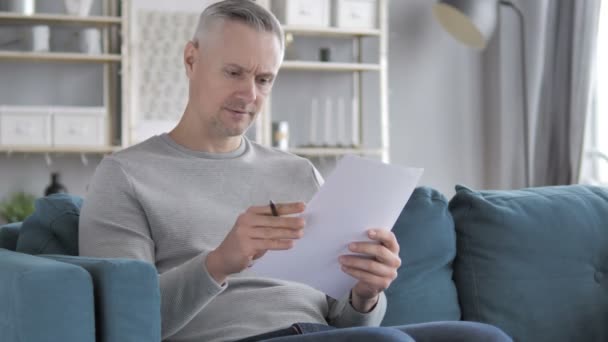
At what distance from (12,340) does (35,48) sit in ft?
10.7

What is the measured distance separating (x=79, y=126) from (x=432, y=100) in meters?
2.10

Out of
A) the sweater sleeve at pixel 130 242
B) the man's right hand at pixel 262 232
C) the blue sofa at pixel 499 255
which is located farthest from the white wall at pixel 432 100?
the man's right hand at pixel 262 232

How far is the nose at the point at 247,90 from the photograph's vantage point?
179 cm

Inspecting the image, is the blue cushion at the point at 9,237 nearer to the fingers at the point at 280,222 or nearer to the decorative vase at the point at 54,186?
the fingers at the point at 280,222

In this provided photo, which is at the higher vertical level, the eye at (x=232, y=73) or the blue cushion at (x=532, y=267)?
the eye at (x=232, y=73)

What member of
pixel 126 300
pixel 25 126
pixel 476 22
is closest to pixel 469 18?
pixel 476 22

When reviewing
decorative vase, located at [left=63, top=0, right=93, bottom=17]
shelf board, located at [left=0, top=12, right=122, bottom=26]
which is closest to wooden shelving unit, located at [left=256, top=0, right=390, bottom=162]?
shelf board, located at [left=0, top=12, right=122, bottom=26]

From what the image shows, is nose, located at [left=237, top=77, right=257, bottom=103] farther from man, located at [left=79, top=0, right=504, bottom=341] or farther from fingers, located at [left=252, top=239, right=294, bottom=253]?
fingers, located at [left=252, top=239, right=294, bottom=253]

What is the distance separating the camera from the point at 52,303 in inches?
51.5

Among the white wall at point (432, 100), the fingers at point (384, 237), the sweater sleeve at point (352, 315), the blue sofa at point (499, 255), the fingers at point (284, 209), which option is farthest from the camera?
the white wall at point (432, 100)

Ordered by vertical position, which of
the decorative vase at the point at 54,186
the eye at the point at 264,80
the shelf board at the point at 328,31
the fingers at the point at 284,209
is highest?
the shelf board at the point at 328,31

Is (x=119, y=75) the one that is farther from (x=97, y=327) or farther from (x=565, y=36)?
(x=97, y=327)

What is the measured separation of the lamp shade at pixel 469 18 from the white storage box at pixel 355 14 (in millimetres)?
355

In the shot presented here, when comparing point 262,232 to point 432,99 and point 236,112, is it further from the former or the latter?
point 432,99
